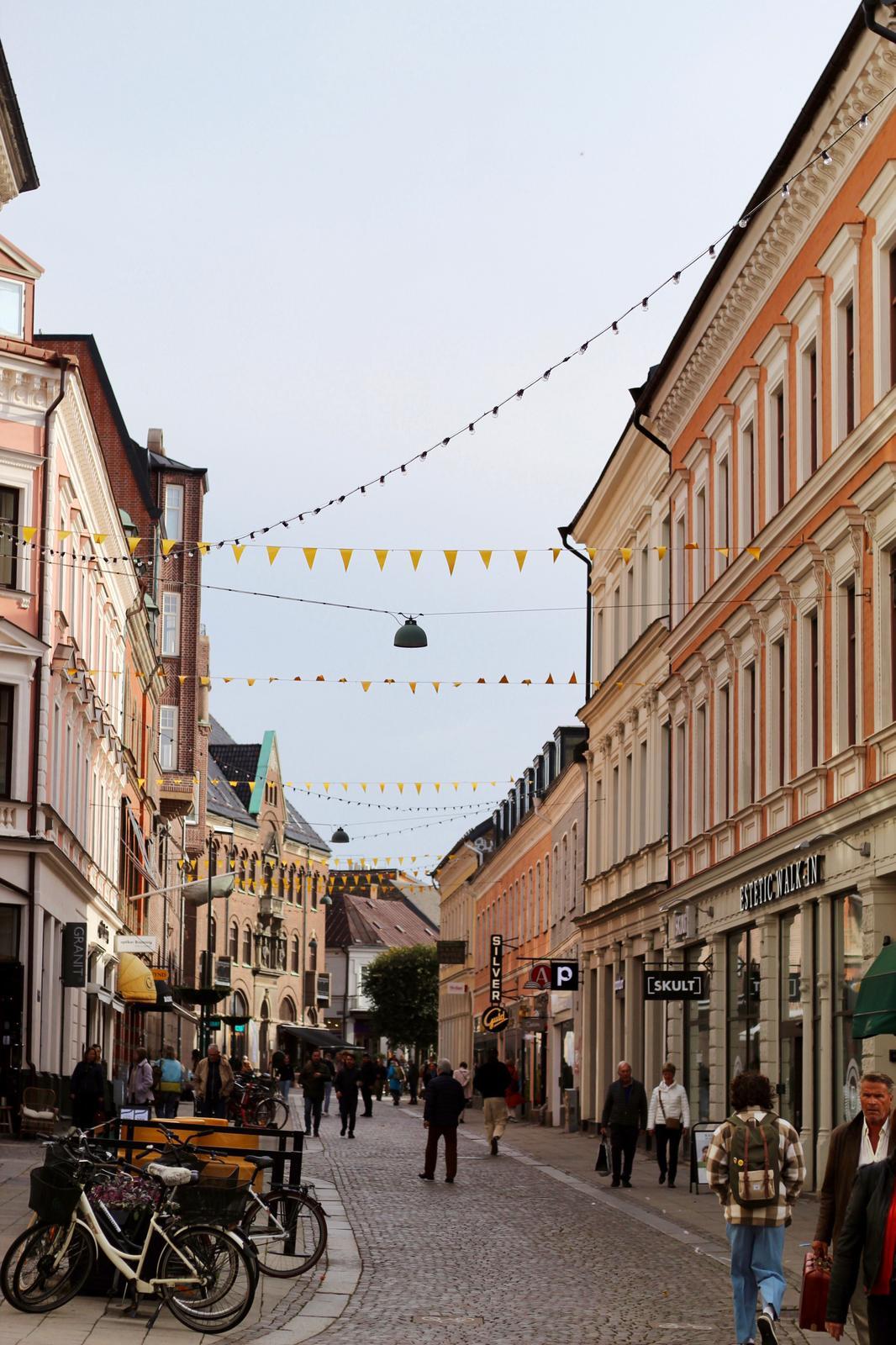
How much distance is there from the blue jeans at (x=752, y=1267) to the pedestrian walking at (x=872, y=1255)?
13.8 ft

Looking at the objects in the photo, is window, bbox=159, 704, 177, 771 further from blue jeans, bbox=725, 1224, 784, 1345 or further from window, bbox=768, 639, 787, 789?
blue jeans, bbox=725, 1224, 784, 1345

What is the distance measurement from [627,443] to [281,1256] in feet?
78.9

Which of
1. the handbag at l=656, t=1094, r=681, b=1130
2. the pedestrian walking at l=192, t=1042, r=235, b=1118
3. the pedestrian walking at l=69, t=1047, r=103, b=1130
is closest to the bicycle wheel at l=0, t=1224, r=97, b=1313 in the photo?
the handbag at l=656, t=1094, r=681, b=1130

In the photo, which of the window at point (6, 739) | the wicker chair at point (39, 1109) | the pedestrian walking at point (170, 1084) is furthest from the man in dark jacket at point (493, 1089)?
the window at point (6, 739)

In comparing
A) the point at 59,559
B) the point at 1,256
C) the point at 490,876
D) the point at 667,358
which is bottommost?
the point at 490,876

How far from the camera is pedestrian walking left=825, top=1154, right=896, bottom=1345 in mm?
7586

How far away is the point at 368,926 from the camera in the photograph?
13938 cm

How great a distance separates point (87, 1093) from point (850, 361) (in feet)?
48.4

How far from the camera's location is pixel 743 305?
92.7 feet

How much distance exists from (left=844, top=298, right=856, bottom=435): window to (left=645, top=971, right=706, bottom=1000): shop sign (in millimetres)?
9129

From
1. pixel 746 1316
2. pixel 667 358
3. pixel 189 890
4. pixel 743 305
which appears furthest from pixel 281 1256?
pixel 189 890

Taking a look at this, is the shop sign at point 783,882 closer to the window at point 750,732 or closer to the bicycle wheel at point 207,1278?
the window at point 750,732

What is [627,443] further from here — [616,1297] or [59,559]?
[616,1297]

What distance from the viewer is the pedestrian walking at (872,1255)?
759cm
